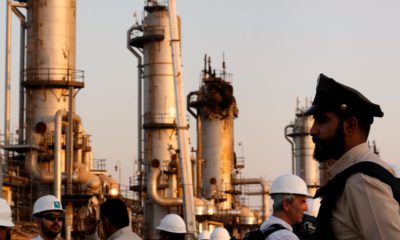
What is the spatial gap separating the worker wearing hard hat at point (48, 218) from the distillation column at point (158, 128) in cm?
3676

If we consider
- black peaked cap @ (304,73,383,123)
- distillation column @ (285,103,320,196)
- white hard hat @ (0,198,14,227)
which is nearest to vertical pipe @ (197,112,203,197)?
distillation column @ (285,103,320,196)

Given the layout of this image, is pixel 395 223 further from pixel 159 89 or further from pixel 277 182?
pixel 159 89

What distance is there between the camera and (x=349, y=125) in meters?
3.58

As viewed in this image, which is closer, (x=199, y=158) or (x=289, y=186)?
(x=289, y=186)

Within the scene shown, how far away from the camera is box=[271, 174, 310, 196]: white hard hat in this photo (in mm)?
7078

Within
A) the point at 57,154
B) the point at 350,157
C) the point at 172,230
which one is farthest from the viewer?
the point at 57,154

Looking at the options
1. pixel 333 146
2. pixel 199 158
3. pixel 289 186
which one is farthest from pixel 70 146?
pixel 333 146

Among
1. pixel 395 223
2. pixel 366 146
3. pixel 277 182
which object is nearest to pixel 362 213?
pixel 395 223

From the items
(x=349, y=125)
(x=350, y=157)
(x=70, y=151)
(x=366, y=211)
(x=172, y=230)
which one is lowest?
(x=172, y=230)

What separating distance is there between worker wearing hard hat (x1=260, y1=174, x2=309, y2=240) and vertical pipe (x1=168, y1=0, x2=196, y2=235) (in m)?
21.0

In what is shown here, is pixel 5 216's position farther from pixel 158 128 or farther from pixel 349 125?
pixel 158 128

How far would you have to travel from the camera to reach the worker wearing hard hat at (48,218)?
890 cm

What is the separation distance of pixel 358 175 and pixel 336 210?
20 centimetres

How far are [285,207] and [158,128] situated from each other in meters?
39.8
